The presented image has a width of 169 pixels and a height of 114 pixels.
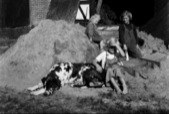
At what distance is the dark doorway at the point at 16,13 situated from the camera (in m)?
10.8

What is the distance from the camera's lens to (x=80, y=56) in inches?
303

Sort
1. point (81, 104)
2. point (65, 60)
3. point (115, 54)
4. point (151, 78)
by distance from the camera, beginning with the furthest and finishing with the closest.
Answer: point (65, 60), point (115, 54), point (151, 78), point (81, 104)

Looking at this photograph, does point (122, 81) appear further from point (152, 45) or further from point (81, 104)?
point (152, 45)

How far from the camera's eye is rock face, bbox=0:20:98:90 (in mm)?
7090

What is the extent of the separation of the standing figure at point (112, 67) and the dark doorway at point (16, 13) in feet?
16.1

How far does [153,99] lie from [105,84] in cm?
132

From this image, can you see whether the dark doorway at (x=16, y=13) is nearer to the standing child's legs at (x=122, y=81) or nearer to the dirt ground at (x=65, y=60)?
the dirt ground at (x=65, y=60)

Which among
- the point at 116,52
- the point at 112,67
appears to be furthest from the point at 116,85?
the point at 116,52

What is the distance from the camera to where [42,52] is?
24.8ft

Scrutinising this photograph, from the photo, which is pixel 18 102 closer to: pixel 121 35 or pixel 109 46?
pixel 109 46

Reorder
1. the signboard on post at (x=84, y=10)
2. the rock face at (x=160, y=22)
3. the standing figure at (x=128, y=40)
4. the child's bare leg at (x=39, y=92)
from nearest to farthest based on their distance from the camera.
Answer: the child's bare leg at (x=39, y=92), the standing figure at (x=128, y=40), the rock face at (x=160, y=22), the signboard on post at (x=84, y=10)

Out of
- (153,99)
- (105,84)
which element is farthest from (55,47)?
(153,99)

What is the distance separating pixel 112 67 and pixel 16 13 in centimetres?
622

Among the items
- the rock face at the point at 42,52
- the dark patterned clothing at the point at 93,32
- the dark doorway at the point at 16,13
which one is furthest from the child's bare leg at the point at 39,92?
the dark doorway at the point at 16,13
